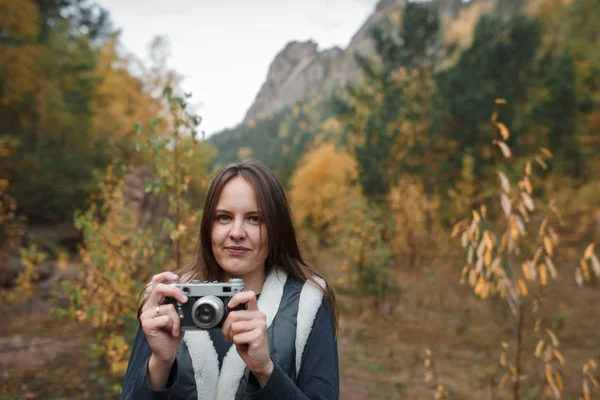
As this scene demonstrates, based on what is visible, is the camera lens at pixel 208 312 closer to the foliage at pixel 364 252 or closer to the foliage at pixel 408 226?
the foliage at pixel 364 252

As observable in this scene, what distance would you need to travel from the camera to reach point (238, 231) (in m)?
1.26

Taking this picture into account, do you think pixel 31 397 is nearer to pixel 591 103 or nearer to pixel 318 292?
pixel 318 292

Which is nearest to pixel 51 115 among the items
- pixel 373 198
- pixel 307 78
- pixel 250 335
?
pixel 373 198

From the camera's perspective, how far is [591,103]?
14.0 meters

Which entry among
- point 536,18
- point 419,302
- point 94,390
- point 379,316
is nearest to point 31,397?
point 94,390

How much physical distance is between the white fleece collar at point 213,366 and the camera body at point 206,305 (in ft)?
0.43

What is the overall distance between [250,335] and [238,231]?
33 centimetres

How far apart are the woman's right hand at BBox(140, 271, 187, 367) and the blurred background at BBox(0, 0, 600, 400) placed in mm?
1321

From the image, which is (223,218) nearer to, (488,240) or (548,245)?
(488,240)

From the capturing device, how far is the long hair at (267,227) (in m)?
1.33

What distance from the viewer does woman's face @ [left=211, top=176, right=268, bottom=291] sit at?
4.20ft

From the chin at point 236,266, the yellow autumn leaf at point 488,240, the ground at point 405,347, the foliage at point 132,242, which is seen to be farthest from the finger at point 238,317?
the ground at point 405,347

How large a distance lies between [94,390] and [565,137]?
51.3 feet

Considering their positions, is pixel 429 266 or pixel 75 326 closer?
pixel 75 326
